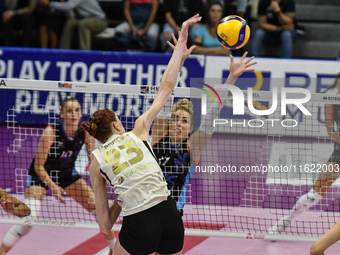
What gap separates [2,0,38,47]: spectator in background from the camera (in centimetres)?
963

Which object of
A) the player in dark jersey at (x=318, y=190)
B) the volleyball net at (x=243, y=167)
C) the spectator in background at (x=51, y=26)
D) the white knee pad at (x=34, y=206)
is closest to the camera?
the white knee pad at (x=34, y=206)

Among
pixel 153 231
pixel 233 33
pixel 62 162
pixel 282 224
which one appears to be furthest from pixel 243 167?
pixel 153 231

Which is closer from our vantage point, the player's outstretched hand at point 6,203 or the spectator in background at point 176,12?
the player's outstretched hand at point 6,203

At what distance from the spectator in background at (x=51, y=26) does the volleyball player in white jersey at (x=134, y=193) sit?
22.3 feet

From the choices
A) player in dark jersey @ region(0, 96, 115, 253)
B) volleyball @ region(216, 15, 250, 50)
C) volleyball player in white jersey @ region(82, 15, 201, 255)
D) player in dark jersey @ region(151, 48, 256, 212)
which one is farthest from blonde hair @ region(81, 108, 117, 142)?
player in dark jersey @ region(0, 96, 115, 253)

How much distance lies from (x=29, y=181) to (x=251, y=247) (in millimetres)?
2924

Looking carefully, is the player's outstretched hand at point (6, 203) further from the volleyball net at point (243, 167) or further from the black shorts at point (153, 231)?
the black shorts at point (153, 231)

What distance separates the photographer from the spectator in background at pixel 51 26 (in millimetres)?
9578

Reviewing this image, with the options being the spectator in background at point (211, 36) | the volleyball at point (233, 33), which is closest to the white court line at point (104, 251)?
the volleyball at point (233, 33)

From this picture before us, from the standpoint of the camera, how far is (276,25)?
905 cm

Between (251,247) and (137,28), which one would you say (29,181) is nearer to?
(251,247)

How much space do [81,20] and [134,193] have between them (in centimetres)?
689

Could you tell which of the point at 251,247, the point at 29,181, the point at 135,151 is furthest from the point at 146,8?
the point at 135,151

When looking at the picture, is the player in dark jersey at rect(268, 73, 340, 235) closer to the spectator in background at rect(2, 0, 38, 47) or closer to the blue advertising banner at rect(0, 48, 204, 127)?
the blue advertising banner at rect(0, 48, 204, 127)
